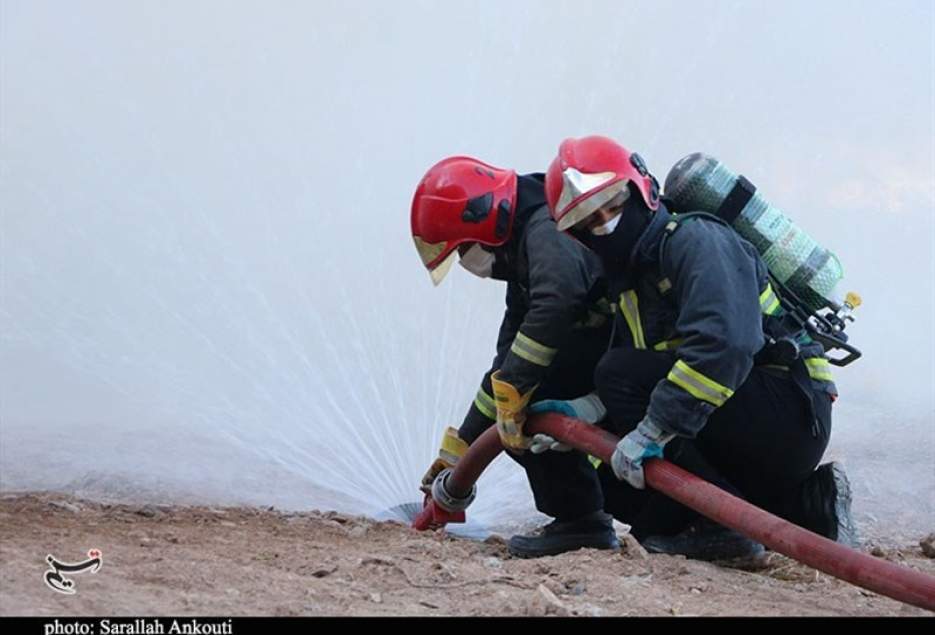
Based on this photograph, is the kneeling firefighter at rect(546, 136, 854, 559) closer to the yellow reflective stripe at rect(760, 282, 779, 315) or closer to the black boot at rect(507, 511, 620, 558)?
the yellow reflective stripe at rect(760, 282, 779, 315)

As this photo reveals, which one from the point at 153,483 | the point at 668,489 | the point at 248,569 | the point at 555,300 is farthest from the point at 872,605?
the point at 153,483

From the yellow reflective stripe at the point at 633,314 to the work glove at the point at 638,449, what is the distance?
0.41 metres

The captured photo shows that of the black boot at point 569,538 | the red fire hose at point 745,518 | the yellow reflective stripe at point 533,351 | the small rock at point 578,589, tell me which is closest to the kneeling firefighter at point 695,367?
the red fire hose at point 745,518

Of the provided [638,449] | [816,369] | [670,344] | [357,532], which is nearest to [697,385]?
[638,449]

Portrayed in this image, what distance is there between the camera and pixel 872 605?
158 inches

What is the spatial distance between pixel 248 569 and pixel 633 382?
5.24 feet

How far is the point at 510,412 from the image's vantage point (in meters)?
5.11

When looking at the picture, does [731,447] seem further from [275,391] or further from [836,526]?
[275,391]

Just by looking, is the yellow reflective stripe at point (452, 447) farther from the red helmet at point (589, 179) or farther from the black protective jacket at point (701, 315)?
the red helmet at point (589, 179)

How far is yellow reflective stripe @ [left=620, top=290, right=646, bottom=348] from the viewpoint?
4781 mm

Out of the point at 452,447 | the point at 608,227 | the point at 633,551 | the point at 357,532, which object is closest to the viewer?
the point at 608,227

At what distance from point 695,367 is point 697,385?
7cm

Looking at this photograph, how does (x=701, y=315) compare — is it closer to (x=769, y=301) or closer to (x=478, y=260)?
(x=769, y=301)

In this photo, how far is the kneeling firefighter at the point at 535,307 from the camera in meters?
4.89
